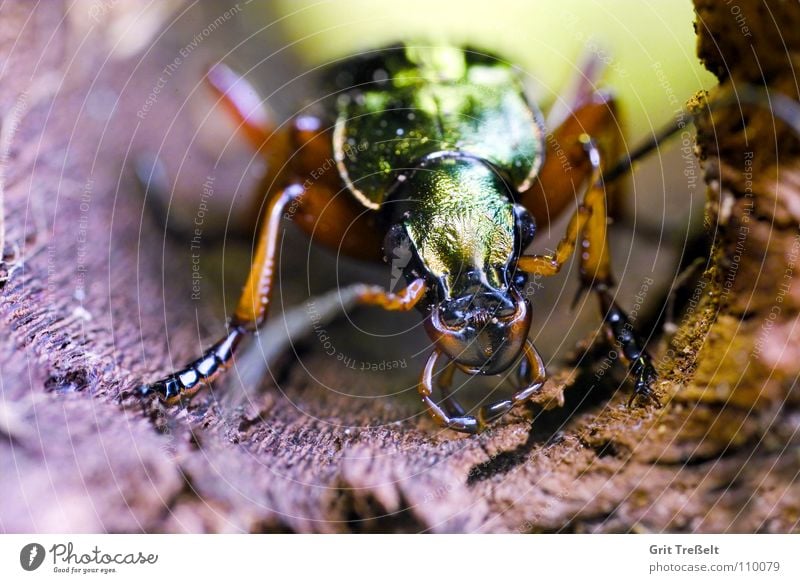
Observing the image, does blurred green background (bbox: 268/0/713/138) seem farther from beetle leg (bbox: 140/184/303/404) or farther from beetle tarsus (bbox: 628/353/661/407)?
beetle leg (bbox: 140/184/303/404)

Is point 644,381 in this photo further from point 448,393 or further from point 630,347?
point 448,393

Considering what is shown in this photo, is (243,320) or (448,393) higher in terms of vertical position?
(243,320)

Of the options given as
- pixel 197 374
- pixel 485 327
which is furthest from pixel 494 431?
pixel 197 374

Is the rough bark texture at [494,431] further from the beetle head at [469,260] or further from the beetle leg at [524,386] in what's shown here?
the beetle head at [469,260]

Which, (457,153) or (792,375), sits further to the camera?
(457,153)

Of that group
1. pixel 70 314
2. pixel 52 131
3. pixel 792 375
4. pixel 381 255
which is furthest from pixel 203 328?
pixel 792 375

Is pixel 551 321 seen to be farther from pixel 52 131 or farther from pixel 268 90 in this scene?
pixel 52 131

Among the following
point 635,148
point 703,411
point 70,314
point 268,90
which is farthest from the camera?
point 268,90
